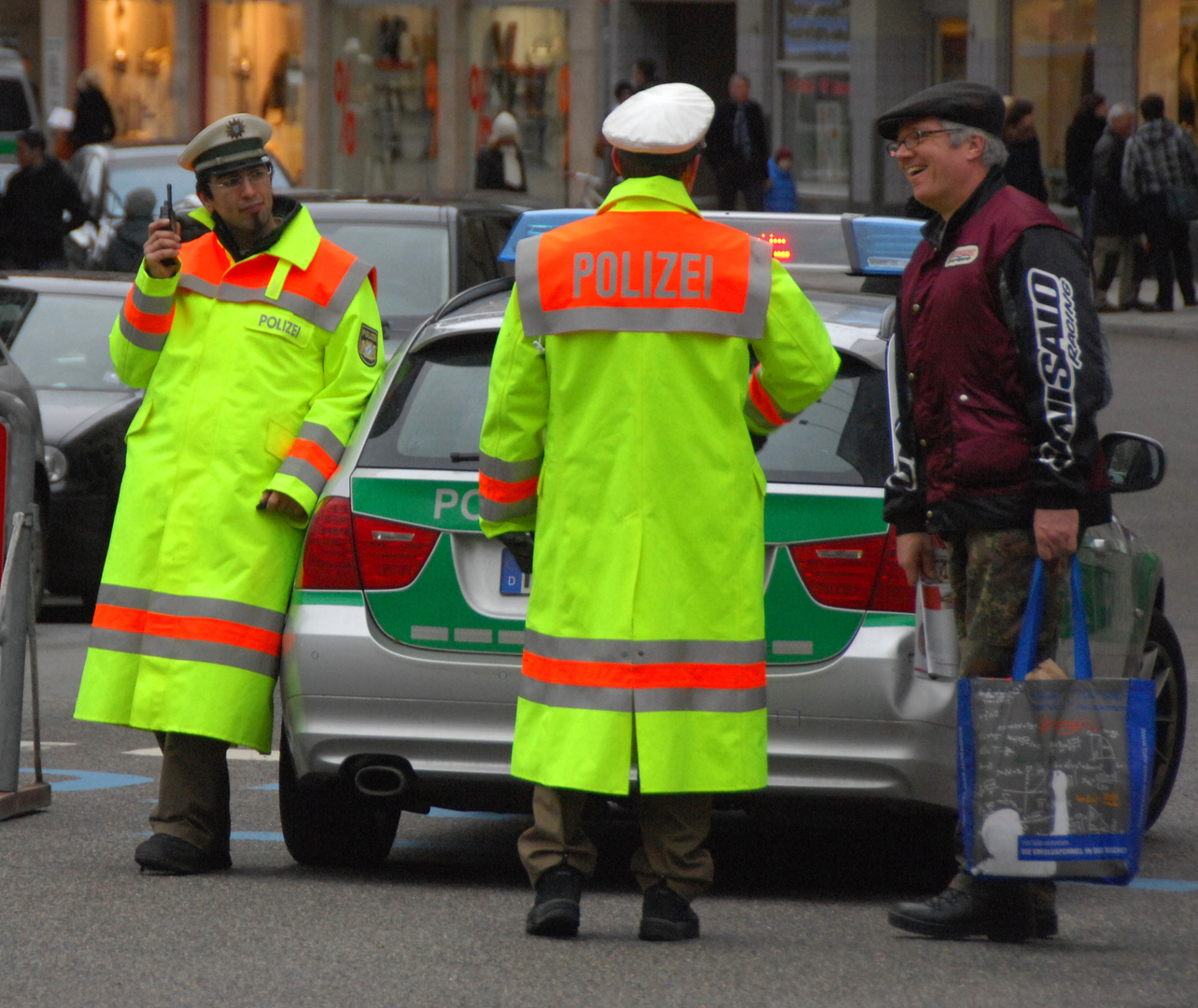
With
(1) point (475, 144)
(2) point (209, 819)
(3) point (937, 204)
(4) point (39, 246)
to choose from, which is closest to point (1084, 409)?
(3) point (937, 204)

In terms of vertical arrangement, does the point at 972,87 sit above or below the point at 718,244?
above

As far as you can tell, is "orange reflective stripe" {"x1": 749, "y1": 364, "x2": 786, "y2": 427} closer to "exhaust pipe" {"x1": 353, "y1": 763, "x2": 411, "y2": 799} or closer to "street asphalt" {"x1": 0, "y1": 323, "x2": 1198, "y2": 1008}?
"street asphalt" {"x1": 0, "y1": 323, "x2": 1198, "y2": 1008}

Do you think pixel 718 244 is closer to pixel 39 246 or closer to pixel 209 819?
pixel 209 819

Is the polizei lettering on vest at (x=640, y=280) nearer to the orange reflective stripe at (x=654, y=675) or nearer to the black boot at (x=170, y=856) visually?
the orange reflective stripe at (x=654, y=675)

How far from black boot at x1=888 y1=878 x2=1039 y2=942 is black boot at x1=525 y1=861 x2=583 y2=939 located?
70cm

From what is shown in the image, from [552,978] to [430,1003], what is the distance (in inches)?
11.4

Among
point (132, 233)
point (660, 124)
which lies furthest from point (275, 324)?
point (132, 233)

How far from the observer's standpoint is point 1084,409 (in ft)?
15.0

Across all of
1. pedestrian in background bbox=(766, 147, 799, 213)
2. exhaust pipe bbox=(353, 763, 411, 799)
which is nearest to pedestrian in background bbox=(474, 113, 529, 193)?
pedestrian in background bbox=(766, 147, 799, 213)

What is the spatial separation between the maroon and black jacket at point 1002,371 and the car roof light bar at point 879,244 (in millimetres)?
1594

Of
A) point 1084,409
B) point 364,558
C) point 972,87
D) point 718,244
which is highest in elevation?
point 972,87

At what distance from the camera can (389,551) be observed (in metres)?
5.36

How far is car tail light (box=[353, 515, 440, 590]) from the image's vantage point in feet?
17.5

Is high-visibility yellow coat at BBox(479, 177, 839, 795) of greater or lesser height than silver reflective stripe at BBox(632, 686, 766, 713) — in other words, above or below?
above
